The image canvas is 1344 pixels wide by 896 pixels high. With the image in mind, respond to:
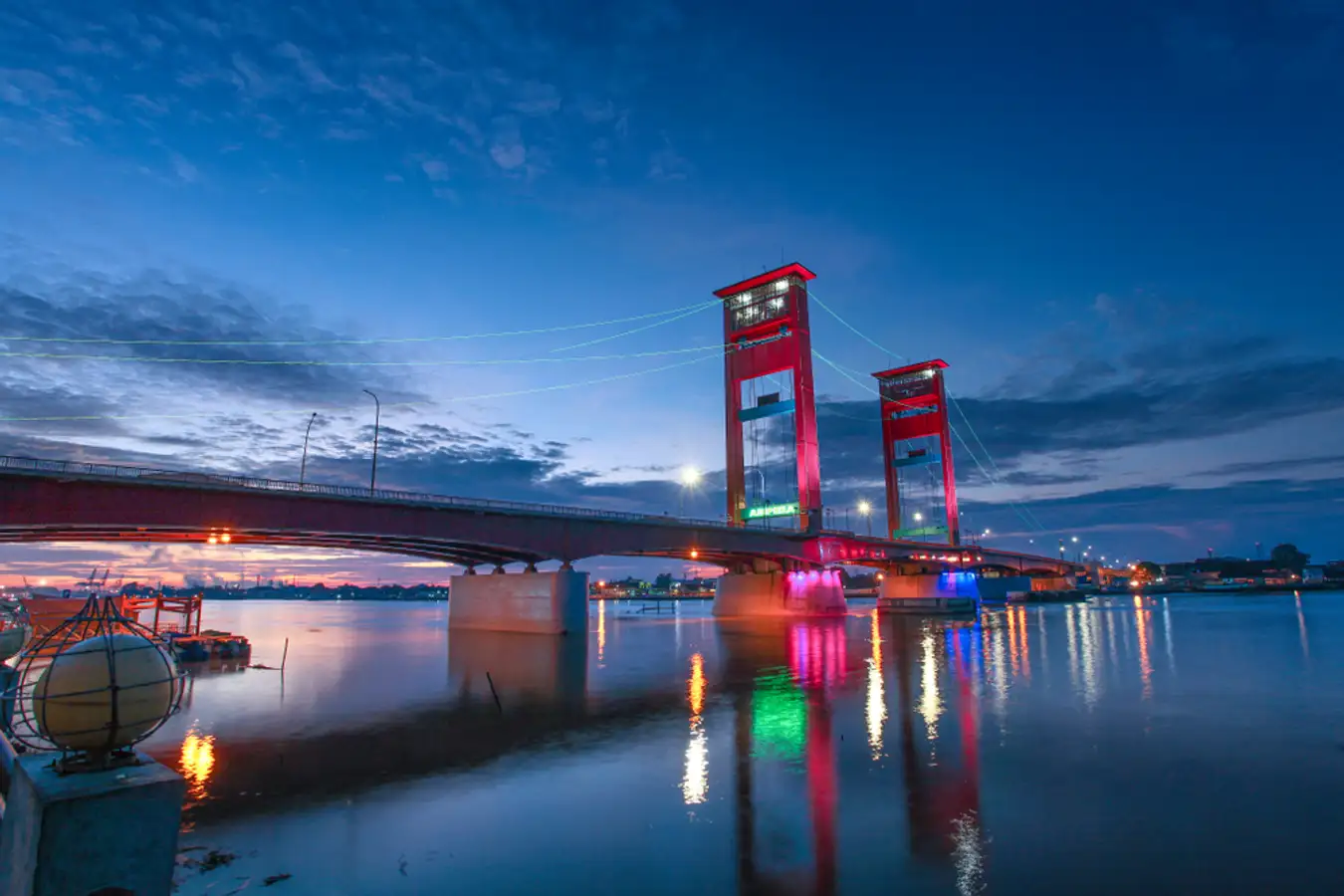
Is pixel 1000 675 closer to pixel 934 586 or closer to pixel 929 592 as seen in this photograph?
pixel 929 592

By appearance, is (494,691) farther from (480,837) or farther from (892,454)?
(892,454)

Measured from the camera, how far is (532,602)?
2222 inches

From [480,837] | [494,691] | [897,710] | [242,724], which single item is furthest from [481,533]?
[480,837]

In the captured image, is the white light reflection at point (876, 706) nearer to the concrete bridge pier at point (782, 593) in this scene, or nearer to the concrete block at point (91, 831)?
the concrete block at point (91, 831)

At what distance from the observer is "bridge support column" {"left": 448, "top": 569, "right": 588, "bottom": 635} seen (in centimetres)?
5509

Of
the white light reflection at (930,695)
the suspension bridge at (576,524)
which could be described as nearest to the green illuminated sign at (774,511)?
the suspension bridge at (576,524)

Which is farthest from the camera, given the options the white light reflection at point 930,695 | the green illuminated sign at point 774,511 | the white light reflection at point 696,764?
the green illuminated sign at point 774,511

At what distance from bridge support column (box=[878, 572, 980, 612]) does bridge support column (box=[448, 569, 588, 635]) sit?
62.6 m

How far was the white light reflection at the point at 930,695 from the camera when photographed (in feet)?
64.1

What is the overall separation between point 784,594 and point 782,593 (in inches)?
12.8

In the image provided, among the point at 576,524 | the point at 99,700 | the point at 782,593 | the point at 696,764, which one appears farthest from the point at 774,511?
the point at 99,700

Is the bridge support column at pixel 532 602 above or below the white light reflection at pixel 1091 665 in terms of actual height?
above

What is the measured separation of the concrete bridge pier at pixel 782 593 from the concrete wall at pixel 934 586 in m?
30.3

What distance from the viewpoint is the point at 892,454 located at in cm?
13275
